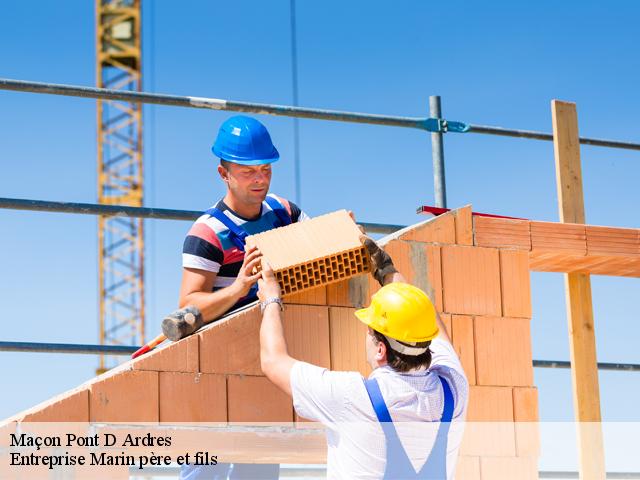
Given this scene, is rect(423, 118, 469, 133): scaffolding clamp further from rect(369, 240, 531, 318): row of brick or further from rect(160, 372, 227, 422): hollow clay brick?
rect(160, 372, 227, 422): hollow clay brick

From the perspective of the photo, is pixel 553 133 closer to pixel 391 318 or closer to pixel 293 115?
pixel 293 115

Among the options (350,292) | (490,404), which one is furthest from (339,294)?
(490,404)

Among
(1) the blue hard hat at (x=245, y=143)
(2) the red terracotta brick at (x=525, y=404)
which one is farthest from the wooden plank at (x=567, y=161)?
(1) the blue hard hat at (x=245, y=143)

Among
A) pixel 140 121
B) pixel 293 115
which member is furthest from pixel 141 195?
pixel 293 115

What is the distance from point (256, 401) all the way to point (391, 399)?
931 mm

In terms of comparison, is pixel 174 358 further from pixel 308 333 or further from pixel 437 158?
pixel 437 158

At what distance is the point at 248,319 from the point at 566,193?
218 centimetres

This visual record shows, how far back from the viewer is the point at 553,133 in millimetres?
5457

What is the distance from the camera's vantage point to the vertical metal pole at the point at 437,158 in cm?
539

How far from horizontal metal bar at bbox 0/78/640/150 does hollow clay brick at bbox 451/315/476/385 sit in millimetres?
1452

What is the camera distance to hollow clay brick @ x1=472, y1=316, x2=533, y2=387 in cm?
437

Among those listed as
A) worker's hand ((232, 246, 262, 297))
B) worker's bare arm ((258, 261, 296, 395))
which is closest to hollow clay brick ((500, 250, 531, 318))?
worker's bare arm ((258, 261, 296, 395))

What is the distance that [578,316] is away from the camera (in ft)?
17.0

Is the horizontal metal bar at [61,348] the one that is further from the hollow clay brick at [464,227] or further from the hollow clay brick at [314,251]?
the hollow clay brick at [464,227]
